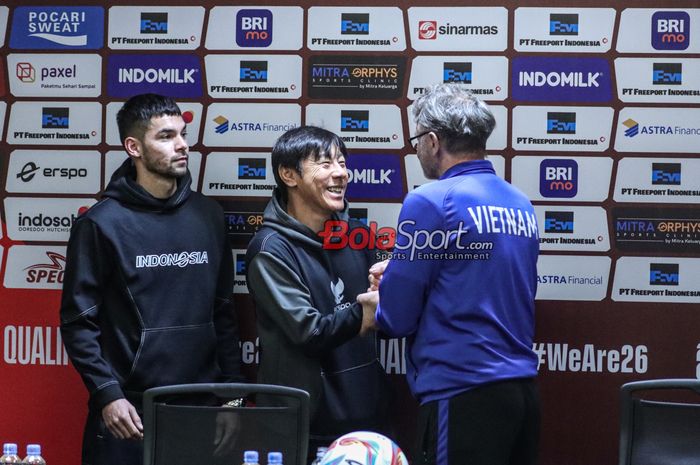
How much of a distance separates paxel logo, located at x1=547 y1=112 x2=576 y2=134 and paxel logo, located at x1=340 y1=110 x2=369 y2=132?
67 centimetres

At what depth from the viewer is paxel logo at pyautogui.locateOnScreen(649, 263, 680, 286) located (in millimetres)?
3293

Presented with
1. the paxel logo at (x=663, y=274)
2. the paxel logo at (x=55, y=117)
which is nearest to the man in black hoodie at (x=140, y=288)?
the paxel logo at (x=55, y=117)

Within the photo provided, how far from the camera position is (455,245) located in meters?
2.44

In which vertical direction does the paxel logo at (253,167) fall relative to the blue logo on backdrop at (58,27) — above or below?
below

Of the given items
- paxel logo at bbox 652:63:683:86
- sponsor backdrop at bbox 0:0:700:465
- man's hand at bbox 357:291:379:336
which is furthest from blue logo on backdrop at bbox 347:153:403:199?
paxel logo at bbox 652:63:683:86

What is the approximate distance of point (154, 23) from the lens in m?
3.44

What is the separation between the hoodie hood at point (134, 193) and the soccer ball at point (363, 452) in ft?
4.24

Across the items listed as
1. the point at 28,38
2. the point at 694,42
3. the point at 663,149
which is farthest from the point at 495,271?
the point at 28,38

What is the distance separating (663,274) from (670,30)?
2.89 ft

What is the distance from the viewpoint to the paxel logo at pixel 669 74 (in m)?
3.29

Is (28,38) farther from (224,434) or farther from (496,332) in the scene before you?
(496,332)

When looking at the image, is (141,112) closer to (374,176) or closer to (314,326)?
(374,176)

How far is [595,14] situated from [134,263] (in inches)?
73.1

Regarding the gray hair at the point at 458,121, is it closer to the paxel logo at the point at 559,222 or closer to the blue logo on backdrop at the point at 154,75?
the paxel logo at the point at 559,222
